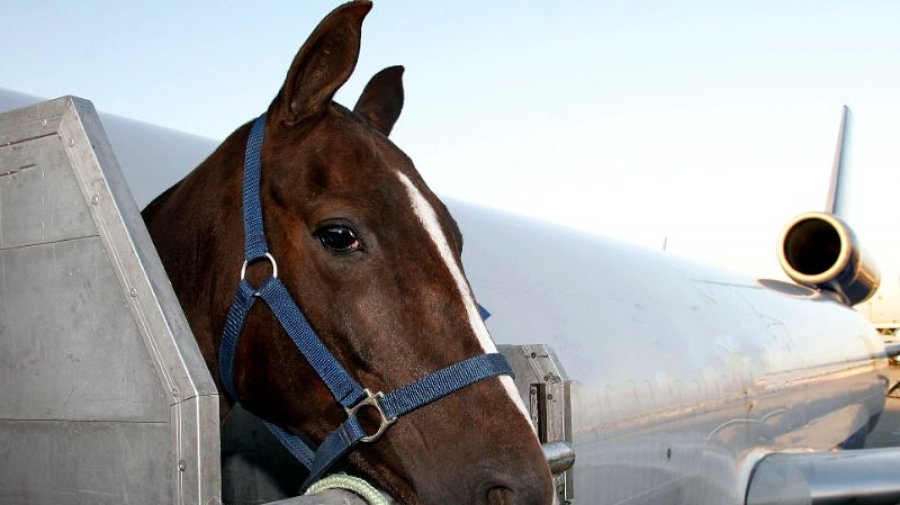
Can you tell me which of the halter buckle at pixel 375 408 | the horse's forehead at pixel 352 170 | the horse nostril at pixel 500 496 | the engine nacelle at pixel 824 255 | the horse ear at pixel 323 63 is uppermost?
the horse ear at pixel 323 63

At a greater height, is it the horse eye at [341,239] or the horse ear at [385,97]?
the horse ear at [385,97]

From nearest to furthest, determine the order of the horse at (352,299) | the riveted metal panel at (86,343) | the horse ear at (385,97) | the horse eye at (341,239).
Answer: the riveted metal panel at (86,343) < the horse at (352,299) < the horse eye at (341,239) < the horse ear at (385,97)

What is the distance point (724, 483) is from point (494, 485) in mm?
6206

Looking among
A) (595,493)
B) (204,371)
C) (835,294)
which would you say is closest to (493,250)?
(595,493)

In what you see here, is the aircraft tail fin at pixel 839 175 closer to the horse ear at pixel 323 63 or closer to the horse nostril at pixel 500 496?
the horse ear at pixel 323 63

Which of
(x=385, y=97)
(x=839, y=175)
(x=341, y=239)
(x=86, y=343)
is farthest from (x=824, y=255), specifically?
(x=86, y=343)

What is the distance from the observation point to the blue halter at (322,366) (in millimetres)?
1964

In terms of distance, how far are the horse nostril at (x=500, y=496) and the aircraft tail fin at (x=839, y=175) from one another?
16165 mm

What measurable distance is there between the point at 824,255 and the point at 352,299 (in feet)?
42.4

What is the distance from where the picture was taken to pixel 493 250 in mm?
5551

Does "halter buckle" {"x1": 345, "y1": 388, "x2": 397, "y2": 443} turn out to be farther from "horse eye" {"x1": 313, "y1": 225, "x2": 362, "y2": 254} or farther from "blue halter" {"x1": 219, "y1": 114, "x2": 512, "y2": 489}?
"horse eye" {"x1": 313, "y1": 225, "x2": 362, "y2": 254}

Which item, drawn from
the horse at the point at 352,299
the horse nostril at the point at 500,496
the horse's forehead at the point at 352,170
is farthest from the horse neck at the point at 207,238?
the horse nostril at the point at 500,496

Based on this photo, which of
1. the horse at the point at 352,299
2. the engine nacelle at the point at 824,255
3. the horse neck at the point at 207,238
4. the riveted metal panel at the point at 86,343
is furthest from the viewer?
the engine nacelle at the point at 824,255

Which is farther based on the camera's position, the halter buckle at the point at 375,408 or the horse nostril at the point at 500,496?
the halter buckle at the point at 375,408
